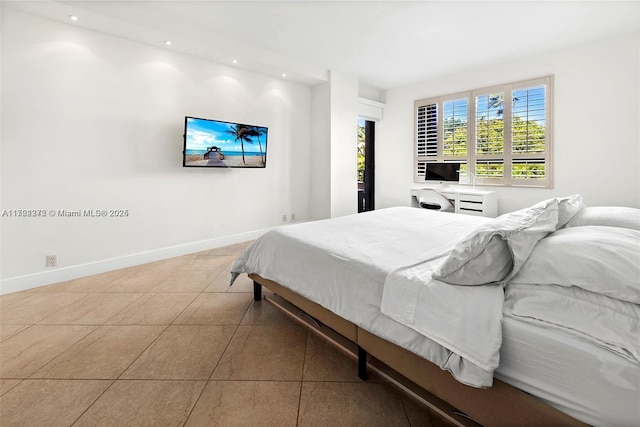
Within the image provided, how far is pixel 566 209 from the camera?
5.69 feet

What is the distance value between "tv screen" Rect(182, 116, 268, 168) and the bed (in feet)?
9.08

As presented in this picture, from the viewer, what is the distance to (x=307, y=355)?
1.83 m

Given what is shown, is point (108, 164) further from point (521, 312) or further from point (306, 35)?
point (521, 312)

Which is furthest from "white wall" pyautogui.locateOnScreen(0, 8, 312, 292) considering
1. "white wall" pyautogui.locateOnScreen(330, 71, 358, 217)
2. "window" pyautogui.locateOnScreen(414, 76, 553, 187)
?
"window" pyautogui.locateOnScreen(414, 76, 553, 187)

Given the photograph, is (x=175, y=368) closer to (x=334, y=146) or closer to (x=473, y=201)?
(x=334, y=146)

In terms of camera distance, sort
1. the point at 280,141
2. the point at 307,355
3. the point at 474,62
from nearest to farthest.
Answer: the point at 307,355, the point at 474,62, the point at 280,141

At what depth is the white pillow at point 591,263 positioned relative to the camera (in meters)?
0.93

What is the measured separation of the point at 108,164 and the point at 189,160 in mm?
837

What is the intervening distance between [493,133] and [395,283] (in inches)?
174

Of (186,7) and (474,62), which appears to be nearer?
(186,7)

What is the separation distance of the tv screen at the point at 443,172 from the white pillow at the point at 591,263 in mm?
4068

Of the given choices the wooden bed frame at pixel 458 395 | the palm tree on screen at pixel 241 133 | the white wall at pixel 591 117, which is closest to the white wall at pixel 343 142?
the palm tree on screen at pixel 241 133

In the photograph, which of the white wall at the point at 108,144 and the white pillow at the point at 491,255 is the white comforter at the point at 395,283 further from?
the white wall at the point at 108,144

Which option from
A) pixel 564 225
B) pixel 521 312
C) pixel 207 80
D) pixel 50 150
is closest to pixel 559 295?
pixel 521 312
